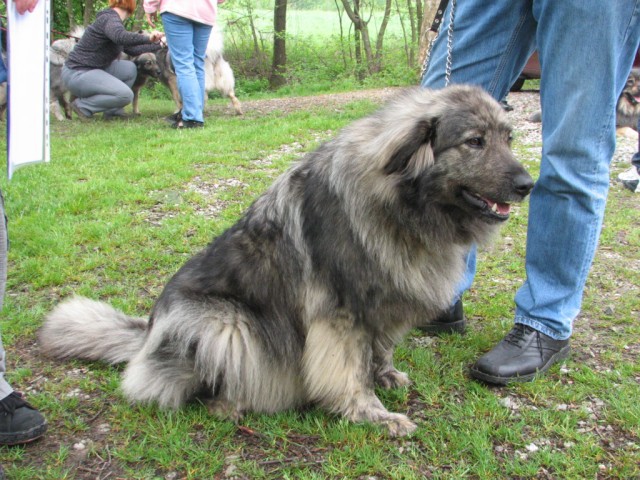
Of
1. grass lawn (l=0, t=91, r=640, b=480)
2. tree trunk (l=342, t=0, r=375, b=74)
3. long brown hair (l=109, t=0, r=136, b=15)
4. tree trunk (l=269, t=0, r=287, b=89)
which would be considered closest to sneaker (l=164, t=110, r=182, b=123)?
long brown hair (l=109, t=0, r=136, b=15)

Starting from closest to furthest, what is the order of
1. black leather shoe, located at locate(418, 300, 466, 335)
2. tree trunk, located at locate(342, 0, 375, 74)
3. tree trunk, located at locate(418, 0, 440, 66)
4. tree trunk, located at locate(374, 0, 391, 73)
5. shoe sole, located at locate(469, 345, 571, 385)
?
shoe sole, located at locate(469, 345, 571, 385) < black leather shoe, located at locate(418, 300, 466, 335) < tree trunk, located at locate(418, 0, 440, 66) < tree trunk, located at locate(374, 0, 391, 73) < tree trunk, located at locate(342, 0, 375, 74)

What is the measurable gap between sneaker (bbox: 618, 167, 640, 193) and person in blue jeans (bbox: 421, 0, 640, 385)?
3721mm

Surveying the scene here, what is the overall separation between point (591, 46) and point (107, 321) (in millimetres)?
2614

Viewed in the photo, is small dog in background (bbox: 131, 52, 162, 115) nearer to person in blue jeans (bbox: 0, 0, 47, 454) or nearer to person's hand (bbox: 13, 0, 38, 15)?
person in blue jeans (bbox: 0, 0, 47, 454)

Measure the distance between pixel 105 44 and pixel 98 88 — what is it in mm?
674

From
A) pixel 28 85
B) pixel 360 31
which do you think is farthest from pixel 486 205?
pixel 360 31

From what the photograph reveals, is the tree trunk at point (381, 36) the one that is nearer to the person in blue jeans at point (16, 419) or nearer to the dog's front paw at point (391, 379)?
the dog's front paw at point (391, 379)

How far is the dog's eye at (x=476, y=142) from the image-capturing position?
2277 millimetres

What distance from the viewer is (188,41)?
7949mm

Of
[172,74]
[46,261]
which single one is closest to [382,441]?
[46,261]

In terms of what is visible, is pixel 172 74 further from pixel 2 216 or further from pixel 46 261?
pixel 2 216

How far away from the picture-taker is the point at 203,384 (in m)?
2.50

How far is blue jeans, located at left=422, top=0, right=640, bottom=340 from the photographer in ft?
7.89

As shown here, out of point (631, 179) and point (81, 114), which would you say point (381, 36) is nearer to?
point (81, 114)
